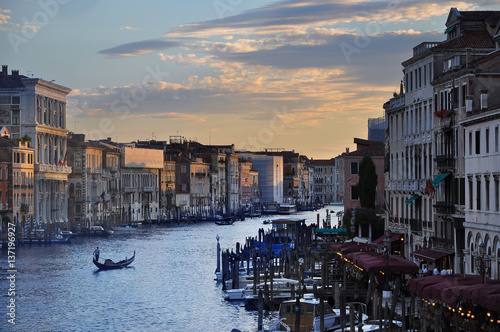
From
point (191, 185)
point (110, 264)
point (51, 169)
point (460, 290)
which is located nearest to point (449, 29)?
point (460, 290)

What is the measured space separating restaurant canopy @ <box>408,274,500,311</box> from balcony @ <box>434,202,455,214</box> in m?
6.77

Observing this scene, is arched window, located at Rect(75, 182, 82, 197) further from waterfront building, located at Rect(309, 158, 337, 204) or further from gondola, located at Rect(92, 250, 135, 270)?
waterfront building, located at Rect(309, 158, 337, 204)

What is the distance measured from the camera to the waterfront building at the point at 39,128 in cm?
7281

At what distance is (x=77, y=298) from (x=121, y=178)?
196 feet

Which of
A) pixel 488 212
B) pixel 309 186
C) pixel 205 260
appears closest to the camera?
pixel 488 212

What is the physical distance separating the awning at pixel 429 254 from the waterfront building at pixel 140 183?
6363cm

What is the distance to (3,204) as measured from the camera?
202 feet

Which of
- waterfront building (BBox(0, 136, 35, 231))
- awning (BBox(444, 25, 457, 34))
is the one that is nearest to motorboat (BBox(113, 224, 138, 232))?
waterfront building (BBox(0, 136, 35, 231))

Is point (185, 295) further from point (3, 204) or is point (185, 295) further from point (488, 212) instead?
point (3, 204)

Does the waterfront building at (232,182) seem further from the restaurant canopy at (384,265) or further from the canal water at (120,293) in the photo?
the restaurant canopy at (384,265)

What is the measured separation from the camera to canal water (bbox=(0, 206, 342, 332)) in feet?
91.6

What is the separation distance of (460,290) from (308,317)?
7242mm

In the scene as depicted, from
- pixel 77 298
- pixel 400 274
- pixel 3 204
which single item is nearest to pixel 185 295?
pixel 77 298

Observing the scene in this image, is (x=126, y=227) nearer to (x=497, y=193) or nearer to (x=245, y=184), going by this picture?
(x=245, y=184)
